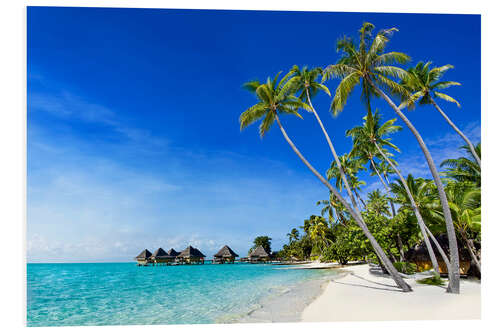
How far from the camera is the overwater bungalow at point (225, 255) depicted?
39.3 m

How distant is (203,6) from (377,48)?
3.78 m

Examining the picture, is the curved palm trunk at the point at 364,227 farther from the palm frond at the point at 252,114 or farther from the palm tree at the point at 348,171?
the palm tree at the point at 348,171

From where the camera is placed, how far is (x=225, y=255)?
39250 millimetres

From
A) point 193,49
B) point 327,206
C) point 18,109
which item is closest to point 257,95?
point 193,49

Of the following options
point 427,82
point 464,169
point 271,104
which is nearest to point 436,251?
point 464,169

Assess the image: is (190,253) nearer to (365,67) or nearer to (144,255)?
(144,255)

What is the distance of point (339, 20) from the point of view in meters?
5.10

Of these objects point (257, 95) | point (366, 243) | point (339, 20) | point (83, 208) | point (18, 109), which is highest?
point (339, 20)

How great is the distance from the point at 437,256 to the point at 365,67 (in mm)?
7113

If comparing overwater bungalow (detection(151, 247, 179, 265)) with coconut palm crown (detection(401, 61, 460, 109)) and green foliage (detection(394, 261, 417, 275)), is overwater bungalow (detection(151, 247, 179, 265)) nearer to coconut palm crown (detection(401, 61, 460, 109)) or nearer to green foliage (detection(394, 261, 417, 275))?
green foliage (detection(394, 261, 417, 275))

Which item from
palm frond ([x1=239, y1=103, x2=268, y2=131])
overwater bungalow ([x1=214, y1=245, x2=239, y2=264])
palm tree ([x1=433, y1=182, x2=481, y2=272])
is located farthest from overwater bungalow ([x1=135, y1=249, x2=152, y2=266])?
palm tree ([x1=433, y1=182, x2=481, y2=272])

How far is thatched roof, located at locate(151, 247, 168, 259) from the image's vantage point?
39094 mm

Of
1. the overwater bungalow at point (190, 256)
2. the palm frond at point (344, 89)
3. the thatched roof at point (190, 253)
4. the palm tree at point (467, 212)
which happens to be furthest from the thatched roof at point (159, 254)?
the palm frond at point (344, 89)

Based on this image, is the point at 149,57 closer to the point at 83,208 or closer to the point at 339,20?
the point at 339,20
